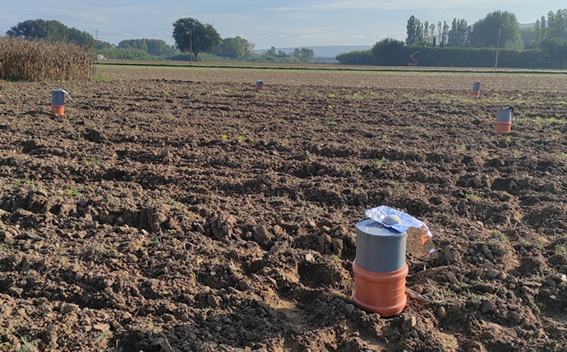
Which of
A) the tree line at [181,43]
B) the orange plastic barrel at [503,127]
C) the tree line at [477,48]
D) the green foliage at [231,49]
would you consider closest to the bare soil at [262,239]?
the orange plastic barrel at [503,127]

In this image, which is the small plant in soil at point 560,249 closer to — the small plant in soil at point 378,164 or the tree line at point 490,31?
the small plant in soil at point 378,164

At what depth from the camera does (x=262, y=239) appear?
4.32 metres

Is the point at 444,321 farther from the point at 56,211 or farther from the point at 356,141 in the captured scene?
the point at 356,141

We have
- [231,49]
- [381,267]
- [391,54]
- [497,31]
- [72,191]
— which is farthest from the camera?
[231,49]

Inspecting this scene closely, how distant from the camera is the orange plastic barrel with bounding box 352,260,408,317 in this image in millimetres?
3119

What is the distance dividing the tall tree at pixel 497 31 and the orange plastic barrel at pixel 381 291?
434 feet

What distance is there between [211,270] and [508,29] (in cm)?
13790

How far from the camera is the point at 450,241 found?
A: 4.32 metres

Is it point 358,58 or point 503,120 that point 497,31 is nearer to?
point 358,58

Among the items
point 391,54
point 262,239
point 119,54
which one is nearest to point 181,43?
point 119,54

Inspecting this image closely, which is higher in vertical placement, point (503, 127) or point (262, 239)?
point (503, 127)

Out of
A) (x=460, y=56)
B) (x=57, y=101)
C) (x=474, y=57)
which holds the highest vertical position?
(x=460, y=56)

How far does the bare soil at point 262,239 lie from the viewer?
9.75ft

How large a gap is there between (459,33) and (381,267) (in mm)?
141640
